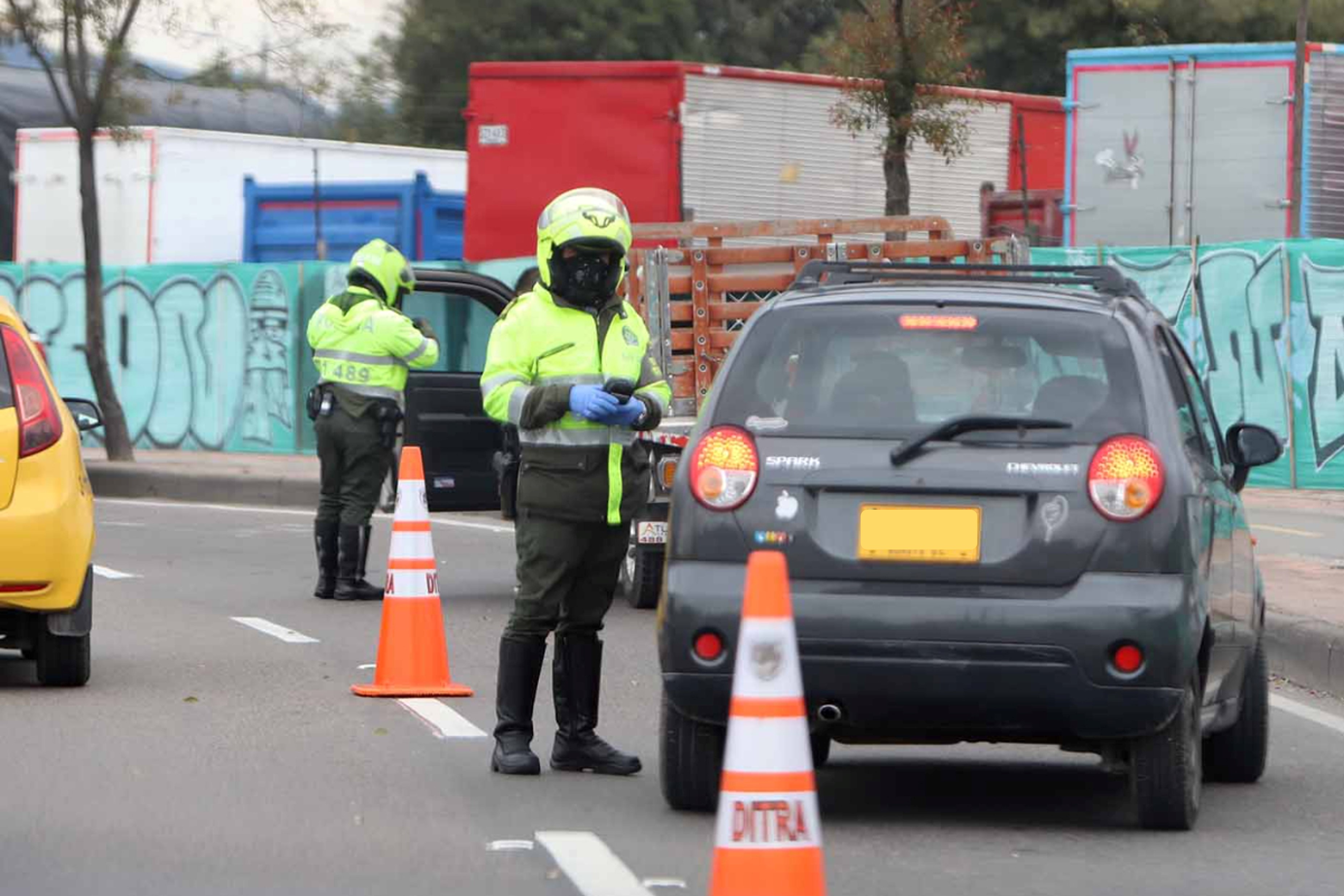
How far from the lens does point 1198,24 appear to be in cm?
4819

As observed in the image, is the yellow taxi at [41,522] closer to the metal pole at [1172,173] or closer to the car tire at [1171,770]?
the car tire at [1171,770]

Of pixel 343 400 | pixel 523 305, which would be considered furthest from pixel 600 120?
pixel 523 305

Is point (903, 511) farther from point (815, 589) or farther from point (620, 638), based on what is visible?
point (620, 638)

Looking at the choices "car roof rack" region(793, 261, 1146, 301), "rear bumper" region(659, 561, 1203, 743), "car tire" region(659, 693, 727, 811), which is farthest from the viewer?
"car roof rack" region(793, 261, 1146, 301)

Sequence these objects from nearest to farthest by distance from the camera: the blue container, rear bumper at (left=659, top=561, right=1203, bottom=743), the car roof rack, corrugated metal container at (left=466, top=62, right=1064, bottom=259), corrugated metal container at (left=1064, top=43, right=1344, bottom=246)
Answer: rear bumper at (left=659, top=561, right=1203, bottom=743) → the car roof rack → corrugated metal container at (left=1064, top=43, right=1344, bottom=246) → corrugated metal container at (left=466, top=62, right=1064, bottom=259) → the blue container

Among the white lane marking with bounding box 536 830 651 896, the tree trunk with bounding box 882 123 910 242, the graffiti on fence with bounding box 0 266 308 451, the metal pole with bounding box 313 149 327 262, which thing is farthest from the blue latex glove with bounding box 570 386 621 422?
the metal pole with bounding box 313 149 327 262

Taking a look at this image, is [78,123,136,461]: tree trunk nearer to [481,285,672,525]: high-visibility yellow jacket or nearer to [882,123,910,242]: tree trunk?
[882,123,910,242]: tree trunk

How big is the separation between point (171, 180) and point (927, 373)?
2690cm

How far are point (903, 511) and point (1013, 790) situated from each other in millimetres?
1539

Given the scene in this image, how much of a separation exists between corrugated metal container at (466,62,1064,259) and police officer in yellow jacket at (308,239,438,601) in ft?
35.6

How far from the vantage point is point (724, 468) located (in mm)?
6770

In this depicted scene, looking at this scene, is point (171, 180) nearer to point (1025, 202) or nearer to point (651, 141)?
point (651, 141)

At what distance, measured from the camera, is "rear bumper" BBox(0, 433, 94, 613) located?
9.66 m

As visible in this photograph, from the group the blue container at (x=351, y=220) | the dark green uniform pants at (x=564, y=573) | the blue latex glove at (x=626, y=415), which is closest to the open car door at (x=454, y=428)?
the dark green uniform pants at (x=564, y=573)
